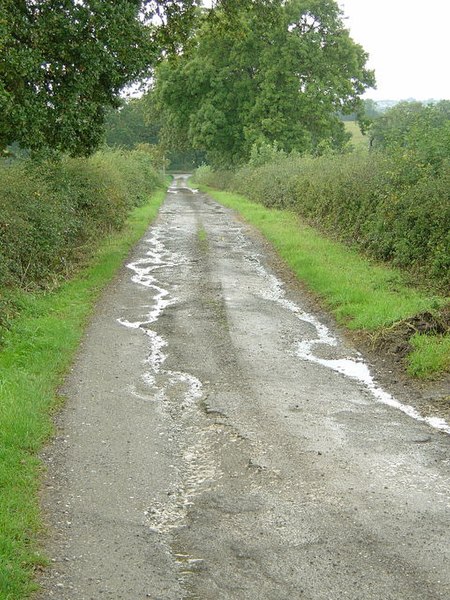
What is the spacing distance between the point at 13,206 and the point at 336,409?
8606 mm

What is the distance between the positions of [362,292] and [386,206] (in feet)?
12.0

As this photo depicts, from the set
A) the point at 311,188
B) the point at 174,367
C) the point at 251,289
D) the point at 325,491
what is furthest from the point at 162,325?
the point at 311,188

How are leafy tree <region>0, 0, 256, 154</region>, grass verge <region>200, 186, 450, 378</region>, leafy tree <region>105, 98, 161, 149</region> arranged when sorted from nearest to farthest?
grass verge <region>200, 186, 450, 378</region>
leafy tree <region>0, 0, 256, 154</region>
leafy tree <region>105, 98, 161, 149</region>

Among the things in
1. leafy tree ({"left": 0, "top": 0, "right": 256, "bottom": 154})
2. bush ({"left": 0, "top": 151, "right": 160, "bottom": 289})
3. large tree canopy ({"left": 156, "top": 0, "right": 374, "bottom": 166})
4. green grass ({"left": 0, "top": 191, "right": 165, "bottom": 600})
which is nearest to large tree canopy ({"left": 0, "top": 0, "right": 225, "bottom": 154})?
leafy tree ({"left": 0, "top": 0, "right": 256, "bottom": 154})

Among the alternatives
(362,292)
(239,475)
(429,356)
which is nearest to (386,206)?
(362,292)

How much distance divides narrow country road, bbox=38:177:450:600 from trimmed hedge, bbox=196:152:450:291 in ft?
12.1

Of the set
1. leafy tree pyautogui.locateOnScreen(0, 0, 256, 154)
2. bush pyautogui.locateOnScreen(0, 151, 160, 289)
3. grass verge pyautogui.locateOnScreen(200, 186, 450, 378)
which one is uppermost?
leafy tree pyautogui.locateOnScreen(0, 0, 256, 154)

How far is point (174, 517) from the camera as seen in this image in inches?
211

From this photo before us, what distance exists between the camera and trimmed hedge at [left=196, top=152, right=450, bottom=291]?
13586mm

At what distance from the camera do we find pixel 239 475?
6.11m

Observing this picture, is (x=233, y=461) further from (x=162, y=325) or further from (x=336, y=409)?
(x=162, y=325)

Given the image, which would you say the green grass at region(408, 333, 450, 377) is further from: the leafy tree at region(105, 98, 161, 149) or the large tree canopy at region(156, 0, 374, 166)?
the leafy tree at region(105, 98, 161, 149)

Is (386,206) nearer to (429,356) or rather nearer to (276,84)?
(429,356)

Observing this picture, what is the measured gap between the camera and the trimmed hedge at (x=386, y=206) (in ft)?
44.6
